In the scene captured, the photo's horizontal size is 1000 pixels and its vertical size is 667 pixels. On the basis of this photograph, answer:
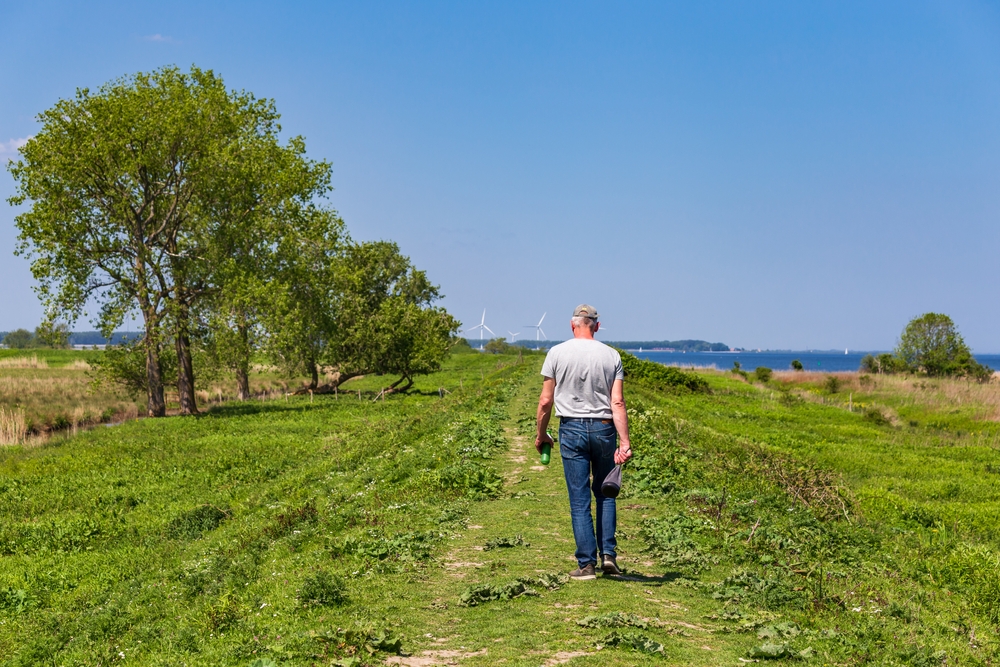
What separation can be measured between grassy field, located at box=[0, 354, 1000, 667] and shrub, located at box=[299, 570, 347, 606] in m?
0.03

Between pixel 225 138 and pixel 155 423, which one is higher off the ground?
pixel 225 138

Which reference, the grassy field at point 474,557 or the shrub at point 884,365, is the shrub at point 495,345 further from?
the grassy field at point 474,557

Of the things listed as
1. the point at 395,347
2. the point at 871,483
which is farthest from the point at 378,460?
the point at 395,347

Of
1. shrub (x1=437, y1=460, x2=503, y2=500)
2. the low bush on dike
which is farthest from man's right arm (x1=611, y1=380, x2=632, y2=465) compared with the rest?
the low bush on dike

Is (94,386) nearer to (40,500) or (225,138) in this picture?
(225,138)

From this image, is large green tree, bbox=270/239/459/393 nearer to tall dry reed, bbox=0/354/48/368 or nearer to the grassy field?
the grassy field

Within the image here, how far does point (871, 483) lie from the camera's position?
2834 cm

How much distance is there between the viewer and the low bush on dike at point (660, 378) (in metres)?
59.7

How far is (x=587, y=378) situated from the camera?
10.3 m

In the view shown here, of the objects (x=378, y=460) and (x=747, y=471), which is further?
(x=378, y=460)

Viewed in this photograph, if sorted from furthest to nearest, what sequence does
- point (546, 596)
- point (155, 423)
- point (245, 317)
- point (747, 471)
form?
point (245, 317) → point (155, 423) → point (747, 471) → point (546, 596)

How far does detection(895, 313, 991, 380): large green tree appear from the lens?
3895 inches

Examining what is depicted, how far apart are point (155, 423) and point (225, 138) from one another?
16.4 meters

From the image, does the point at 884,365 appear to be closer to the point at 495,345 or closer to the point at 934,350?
the point at 934,350
